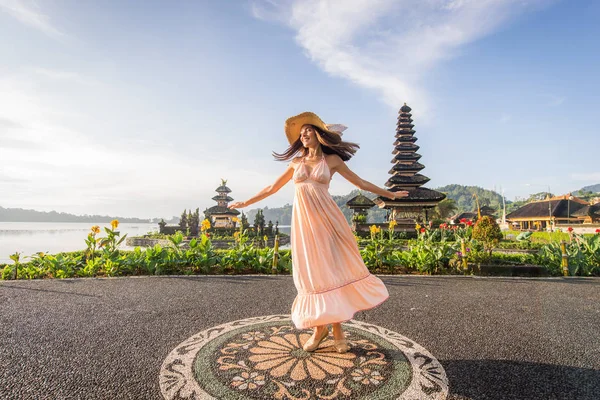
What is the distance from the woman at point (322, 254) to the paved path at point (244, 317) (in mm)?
939

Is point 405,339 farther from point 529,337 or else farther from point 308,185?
point 308,185

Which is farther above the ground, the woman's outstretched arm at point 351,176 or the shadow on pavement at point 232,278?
the woman's outstretched arm at point 351,176

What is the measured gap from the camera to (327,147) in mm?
3270

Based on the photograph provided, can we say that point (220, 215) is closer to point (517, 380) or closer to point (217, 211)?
point (217, 211)

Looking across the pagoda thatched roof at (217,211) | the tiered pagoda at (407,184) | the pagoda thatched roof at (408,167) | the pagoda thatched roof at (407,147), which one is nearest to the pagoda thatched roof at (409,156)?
the tiered pagoda at (407,184)

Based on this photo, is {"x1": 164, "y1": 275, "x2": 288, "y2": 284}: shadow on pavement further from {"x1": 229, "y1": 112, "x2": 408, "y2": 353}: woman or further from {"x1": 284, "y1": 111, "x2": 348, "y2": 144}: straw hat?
{"x1": 284, "y1": 111, "x2": 348, "y2": 144}: straw hat

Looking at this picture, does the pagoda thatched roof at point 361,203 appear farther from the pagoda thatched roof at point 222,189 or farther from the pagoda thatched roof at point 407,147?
the pagoda thatched roof at point 222,189

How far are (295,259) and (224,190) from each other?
144ft

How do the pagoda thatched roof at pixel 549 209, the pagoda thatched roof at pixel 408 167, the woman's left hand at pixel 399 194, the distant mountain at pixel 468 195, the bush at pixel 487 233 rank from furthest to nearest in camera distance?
the distant mountain at pixel 468 195, the pagoda thatched roof at pixel 549 209, the pagoda thatched roof at pixel 408 167, the bush at pixel 487 233, the woman's left hand at pixel 399 194

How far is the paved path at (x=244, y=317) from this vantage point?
94.2 inches

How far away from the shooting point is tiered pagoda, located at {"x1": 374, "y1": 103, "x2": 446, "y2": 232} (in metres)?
28.6

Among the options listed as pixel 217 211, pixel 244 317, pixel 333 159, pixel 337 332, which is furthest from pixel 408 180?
pixel 337 332

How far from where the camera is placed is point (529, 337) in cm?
337

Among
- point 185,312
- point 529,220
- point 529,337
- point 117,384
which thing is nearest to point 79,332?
point 185,312
